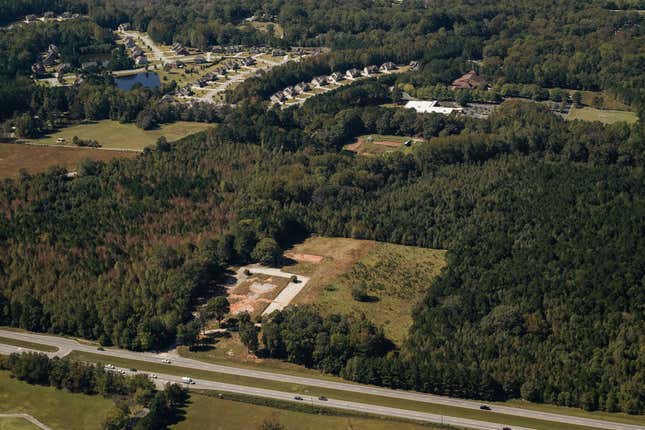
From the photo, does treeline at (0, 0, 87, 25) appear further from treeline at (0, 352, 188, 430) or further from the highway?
treeline at (0, 352, 188, 430)

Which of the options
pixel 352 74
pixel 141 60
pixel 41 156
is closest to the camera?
pixel 41 156

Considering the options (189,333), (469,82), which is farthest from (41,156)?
(469,82)

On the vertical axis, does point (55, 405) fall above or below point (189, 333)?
below

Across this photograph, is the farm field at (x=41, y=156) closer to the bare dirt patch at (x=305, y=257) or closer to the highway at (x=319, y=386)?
the bare dirt patch at (x=305, y=257)

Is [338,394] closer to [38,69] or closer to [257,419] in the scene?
[257,419]

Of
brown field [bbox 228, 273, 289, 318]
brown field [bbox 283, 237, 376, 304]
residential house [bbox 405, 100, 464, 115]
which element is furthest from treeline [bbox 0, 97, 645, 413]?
residential house [bbox 405, 100, 464, 115]

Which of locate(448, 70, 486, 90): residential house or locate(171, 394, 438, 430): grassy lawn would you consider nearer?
locate(171, 394, 438, 430): grassy lawn

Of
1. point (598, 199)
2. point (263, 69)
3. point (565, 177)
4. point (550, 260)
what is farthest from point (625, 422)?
point (263, 69)

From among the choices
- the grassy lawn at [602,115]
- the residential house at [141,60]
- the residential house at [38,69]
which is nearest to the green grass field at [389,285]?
the grassy lawn at [602,115]
